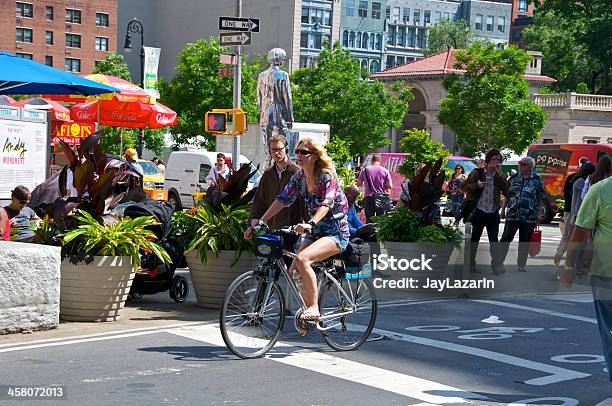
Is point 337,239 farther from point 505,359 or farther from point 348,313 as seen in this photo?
point 505,359

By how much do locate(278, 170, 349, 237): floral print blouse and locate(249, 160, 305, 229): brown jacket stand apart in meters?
1.18

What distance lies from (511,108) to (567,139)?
11.4 m

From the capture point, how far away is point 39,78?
38.9 ft

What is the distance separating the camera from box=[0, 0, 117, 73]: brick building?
3888 inches

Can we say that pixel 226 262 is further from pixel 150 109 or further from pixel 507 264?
pixel 150 109

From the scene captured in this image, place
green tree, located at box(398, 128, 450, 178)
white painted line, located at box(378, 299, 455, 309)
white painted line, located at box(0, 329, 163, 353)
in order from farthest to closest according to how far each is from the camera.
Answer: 1. green tree, located at box(398, 128, 450, 178)
2. white painted line, located at box(378, 299, 455, 309)
3. white painted line, located at box(0, 329, 163, 353)

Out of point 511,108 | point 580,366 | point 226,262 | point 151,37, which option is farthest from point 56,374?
point 151,37

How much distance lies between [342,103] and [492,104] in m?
9.74

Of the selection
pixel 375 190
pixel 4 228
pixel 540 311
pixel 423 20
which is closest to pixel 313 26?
pixel 423 20

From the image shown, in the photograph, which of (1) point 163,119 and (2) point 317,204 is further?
(1) point 163,119

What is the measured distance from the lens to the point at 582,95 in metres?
65.2

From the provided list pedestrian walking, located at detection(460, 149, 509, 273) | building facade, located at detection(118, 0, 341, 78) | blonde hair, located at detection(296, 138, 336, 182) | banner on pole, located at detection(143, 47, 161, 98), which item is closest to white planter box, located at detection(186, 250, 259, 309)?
blonde hair, located at detection(296, 138, 336, 182)

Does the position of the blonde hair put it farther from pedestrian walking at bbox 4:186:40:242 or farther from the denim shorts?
pedestrian walking at bbox 4:186:40:242

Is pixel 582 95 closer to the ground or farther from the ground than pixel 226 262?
farther from the ground
